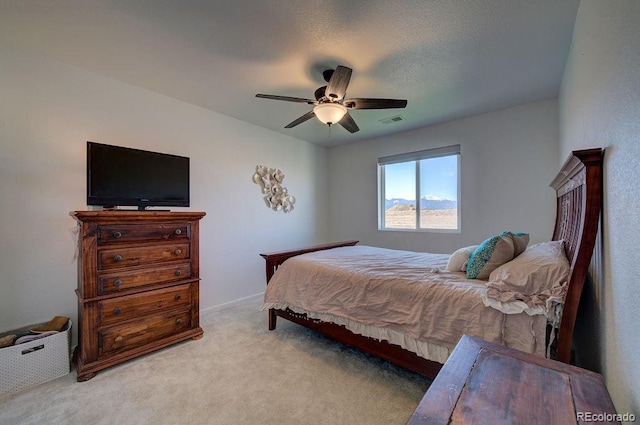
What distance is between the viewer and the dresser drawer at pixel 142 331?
2059 mm

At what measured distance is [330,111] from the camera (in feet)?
7.37

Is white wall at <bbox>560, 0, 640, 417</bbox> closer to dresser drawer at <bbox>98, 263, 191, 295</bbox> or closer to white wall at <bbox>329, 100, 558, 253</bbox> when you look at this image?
white wall at <bbox>329, 100, 558, 253</bbox>

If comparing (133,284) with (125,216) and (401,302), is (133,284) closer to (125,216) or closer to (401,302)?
(125,216)

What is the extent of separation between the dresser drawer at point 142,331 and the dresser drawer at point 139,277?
0.99 ft

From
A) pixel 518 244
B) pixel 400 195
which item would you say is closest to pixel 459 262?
pixel 518 244

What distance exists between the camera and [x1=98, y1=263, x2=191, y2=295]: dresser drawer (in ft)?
6.80

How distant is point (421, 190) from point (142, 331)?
3.82m

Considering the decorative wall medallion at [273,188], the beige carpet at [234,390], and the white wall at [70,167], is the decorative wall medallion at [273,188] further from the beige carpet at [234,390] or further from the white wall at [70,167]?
the beige carpet at [234,390]

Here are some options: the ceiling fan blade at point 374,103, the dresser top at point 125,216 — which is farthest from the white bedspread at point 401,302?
the ceiling fan blade at point 374,103

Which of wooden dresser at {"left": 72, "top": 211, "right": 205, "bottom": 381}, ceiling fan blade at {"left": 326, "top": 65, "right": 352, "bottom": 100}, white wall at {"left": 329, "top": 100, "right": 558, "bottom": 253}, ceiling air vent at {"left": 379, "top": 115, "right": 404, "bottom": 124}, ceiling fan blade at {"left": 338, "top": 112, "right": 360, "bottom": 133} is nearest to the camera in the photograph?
ceiling fan blade at {"left": 326, "top": 65, "right": 352, "bottom": 100}

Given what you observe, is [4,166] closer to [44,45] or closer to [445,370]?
[44,45]

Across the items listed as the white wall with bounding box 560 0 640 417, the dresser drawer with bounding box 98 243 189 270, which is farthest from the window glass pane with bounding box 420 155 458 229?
the dresser drawer with bounding box 98 243 189 270

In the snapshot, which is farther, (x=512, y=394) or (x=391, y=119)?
(x=391, y=119)

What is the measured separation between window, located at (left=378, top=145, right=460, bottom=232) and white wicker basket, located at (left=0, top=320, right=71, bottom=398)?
3.97 metres
